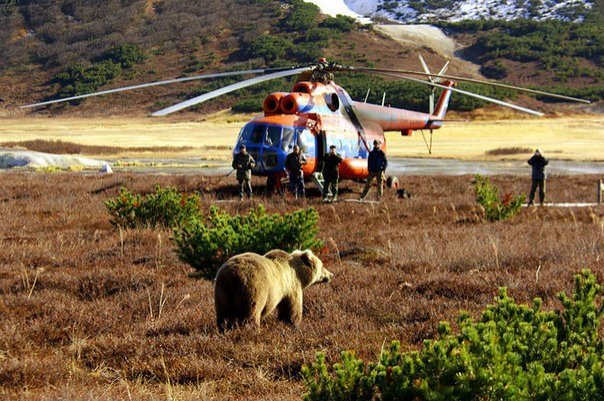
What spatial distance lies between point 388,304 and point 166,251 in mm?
5341

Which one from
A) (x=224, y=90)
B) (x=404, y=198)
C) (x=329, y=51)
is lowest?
(x=404, y=198)

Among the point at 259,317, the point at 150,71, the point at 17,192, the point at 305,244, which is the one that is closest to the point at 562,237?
the point at 305,244

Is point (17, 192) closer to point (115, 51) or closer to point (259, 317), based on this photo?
point (259, 317)

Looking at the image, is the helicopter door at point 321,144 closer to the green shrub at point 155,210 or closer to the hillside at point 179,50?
the green shrub at point 155,210

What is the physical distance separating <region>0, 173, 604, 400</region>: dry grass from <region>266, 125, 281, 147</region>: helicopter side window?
4.56 meters

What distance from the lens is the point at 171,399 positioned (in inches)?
194

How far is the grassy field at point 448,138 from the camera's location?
5081 centimetres

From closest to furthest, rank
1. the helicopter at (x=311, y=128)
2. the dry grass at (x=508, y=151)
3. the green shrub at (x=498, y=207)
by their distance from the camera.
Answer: the green shrub at (x=498, y=207) → the helicopter at (x=311, y=128) → the dry grass at (x=508, y=151)

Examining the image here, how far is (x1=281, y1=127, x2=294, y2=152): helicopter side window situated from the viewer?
20.5m

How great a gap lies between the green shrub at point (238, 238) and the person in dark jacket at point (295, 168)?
10358 millimetres

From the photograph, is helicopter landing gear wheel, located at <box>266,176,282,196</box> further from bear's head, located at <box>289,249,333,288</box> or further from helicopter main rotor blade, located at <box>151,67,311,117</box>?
bear's head, located at <box>289,249,333,288</box>

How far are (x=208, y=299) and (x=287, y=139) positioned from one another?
12.4 meters

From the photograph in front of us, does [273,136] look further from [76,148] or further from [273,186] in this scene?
[76,148]

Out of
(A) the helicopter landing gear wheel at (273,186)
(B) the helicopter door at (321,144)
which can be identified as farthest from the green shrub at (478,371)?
(A) the helicopter landing gear wheel at (273,186)
